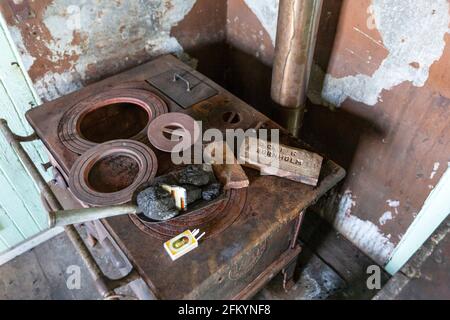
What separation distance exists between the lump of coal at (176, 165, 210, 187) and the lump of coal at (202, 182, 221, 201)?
0.02 meters

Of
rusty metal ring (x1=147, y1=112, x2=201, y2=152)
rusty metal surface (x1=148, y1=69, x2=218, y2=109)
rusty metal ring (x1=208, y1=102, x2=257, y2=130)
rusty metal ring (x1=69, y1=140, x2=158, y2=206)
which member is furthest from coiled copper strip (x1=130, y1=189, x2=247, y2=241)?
rusty metal surface (x1=148, y1=69, x2=218, y2=109)

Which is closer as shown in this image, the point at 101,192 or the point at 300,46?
→ the point at 101,192

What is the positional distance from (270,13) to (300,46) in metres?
0.53

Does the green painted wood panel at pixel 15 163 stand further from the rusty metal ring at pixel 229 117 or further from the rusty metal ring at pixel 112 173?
the rusty metal ring at pixel 229 117

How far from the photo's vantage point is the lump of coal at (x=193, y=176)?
1286 mm

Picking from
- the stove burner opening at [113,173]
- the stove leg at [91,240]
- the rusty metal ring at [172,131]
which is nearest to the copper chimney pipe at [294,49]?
the rusty metal ring at [172,131]

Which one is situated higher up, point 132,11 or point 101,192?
point 132,11

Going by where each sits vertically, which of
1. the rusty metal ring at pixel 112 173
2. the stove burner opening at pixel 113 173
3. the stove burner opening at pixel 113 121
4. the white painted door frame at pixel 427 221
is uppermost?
the rusty metal ring at pixel 112 173

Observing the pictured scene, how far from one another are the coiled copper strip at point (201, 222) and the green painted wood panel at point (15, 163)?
99 cm

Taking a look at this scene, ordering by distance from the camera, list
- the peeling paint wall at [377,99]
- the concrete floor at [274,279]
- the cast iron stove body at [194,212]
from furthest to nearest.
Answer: the concrete floor at [274,279]
the peeling paint wall at [377,99]
the cast iron stove body at [194,212]

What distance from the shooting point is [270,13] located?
6.39ft

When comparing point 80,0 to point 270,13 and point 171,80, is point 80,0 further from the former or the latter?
point 270,13

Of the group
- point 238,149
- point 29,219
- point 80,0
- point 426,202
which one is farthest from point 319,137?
point 29,219

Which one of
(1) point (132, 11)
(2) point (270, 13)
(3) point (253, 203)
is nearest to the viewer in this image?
(3) point (253, 203)
